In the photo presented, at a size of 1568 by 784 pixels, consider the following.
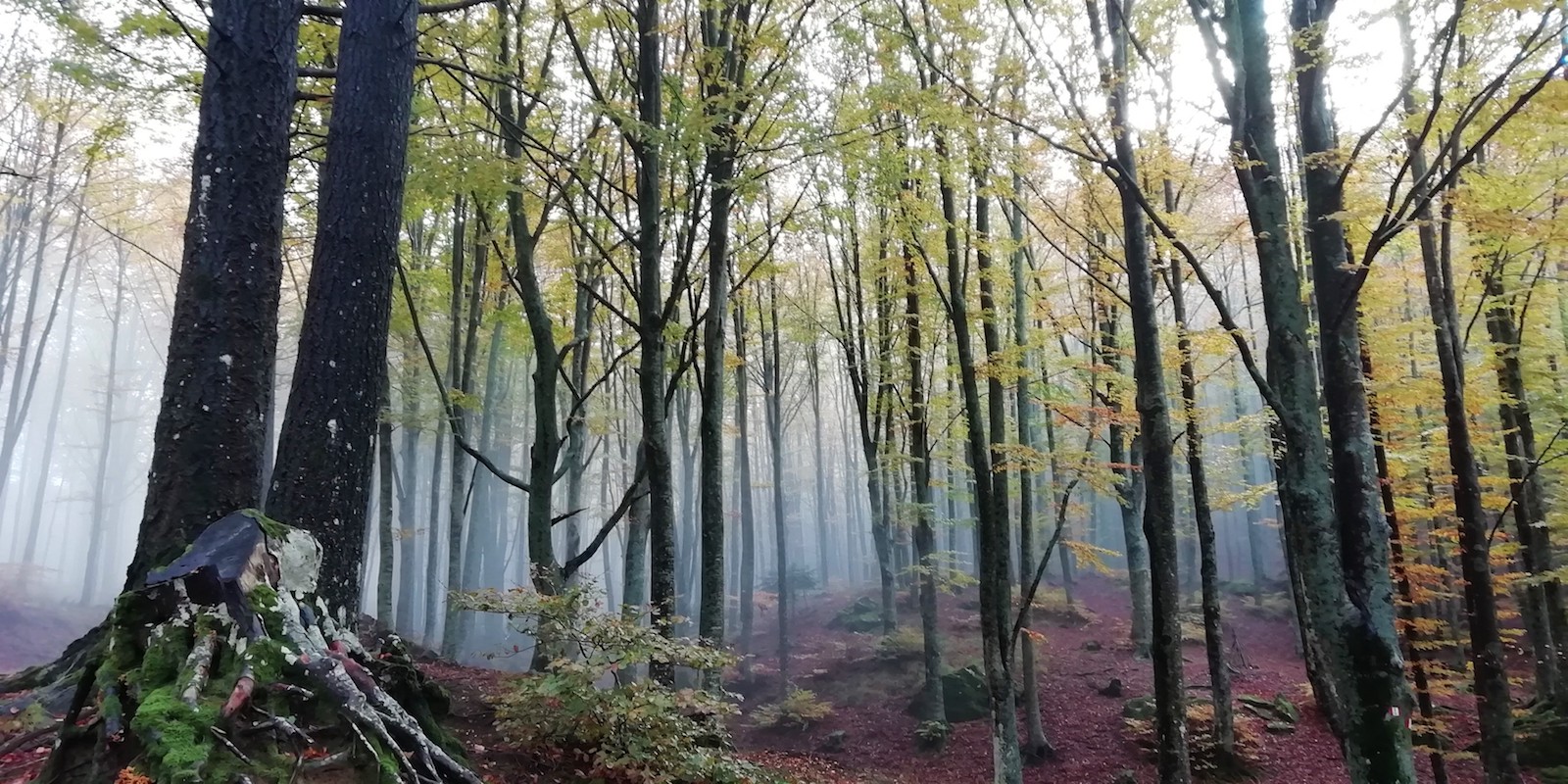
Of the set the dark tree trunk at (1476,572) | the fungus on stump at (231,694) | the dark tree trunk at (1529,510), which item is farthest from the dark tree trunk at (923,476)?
the fungus on stump at (231,694)

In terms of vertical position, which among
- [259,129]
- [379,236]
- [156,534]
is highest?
[259,129]

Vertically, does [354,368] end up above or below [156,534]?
above

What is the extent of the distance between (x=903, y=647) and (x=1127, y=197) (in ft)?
43.5

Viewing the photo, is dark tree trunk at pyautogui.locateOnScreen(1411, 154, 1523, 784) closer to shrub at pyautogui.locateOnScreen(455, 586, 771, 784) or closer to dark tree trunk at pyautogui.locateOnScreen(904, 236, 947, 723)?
dark tree trunk at pyautogui.locateOnScreen(904, 236, 947, 723)

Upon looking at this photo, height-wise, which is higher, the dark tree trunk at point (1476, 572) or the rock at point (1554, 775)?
the dark tree trunk at point (1476, 572)

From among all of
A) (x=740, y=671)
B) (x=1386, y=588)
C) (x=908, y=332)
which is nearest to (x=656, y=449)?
(x=1386, y=588)

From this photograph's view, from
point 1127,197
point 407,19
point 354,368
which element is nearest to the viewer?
point 354,368

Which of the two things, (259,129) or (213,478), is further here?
(259,129)

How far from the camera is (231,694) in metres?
2.54

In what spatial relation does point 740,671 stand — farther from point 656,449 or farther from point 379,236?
point 379,236

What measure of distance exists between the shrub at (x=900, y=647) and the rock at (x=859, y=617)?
14.0 ft

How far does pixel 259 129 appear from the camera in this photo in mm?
4246

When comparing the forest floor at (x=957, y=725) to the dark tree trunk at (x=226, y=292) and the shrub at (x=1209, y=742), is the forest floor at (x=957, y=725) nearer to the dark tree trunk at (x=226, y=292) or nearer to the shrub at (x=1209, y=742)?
the shrub at (x=1209, y=742)

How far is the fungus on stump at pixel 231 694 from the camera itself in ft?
7.87
